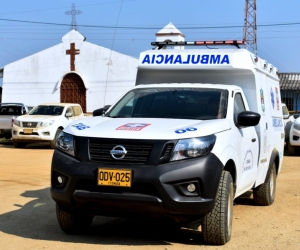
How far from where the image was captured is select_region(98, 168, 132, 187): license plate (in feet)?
19.7

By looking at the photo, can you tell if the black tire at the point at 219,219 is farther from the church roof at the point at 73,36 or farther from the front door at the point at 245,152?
the church roof at the point at 73,36

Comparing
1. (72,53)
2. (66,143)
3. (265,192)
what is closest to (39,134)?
(265,192)

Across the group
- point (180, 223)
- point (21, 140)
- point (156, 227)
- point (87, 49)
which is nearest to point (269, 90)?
point (156, 227)

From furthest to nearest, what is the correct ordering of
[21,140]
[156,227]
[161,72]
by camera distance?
1. [21,140]
2. [161,72]
3. [156,227]

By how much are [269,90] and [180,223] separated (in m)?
4.08

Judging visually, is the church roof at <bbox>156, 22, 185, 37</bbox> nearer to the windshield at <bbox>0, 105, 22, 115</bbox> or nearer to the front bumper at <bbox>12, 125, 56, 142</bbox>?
the windshield at <bbox>0, 105, 22, 115</bbox>

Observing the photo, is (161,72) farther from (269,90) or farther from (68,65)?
(68,65)

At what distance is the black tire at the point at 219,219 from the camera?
20.9 ft

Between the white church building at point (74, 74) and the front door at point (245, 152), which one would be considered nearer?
the front door at point (245, 152)

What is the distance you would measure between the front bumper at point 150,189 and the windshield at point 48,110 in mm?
15931

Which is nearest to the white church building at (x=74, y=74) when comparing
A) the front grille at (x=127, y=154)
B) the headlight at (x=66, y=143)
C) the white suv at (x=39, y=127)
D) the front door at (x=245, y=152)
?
the white suv at (x=39, y=127)

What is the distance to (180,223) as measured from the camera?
6305 millimetres

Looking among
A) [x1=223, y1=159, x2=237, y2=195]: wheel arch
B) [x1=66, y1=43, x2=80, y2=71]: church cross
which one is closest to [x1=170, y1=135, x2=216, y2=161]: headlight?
[x1=223, y1=159, x2=237, y2=195]: wheel arch

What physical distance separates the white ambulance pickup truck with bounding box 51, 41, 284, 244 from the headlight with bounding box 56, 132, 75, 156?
11 millimetres
